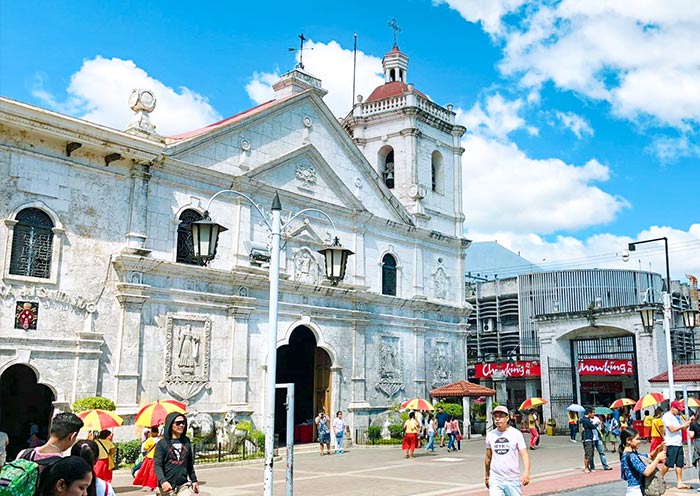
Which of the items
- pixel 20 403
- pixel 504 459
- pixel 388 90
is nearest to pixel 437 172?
pixel 388 90

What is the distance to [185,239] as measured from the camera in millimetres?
24906

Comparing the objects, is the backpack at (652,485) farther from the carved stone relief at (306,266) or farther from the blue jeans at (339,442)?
the carved stone relief at (306,266)

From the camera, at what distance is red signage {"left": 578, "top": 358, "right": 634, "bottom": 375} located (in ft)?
124

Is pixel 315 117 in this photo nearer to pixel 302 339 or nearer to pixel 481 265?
pixel 302 339

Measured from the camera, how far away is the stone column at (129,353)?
22016 mm

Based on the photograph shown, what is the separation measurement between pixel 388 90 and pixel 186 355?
18903 millimetres

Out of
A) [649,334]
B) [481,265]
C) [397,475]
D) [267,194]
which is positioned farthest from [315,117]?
[481,265]

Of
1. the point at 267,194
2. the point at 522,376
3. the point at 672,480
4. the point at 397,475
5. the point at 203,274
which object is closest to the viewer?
the point at 672,480

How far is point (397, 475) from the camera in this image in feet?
64.4

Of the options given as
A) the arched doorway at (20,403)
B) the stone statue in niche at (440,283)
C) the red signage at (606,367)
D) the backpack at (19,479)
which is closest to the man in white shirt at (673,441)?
the backpack at (19,479)

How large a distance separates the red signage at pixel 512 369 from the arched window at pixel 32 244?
2921cm

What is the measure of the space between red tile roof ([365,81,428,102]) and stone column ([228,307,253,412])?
15551mm

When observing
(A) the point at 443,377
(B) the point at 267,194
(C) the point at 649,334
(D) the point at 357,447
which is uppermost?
(B) the point at 267,194

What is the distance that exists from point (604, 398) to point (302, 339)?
23453 millimetres
